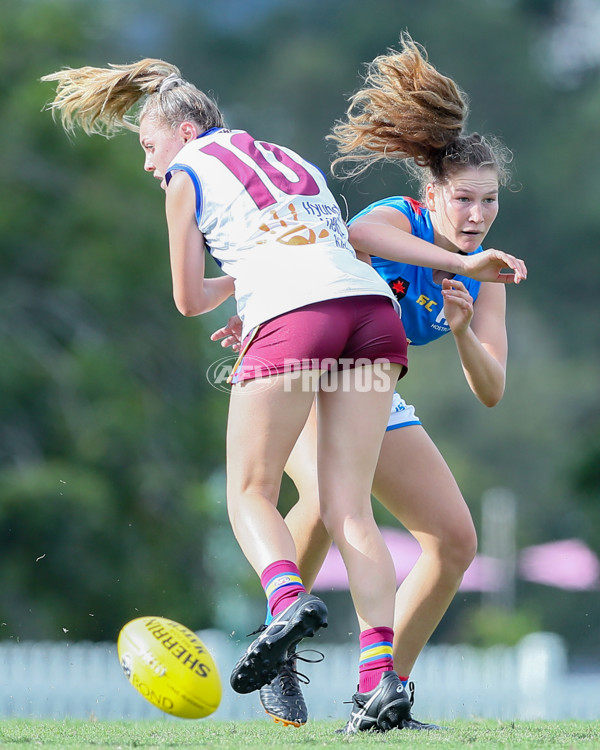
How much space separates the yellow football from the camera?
3607mm

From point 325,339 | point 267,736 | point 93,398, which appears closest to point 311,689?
point 267,736

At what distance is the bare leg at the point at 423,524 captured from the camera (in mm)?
4277

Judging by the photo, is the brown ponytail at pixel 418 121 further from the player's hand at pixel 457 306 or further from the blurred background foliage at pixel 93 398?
the blurred background foliage at pixel 93 398

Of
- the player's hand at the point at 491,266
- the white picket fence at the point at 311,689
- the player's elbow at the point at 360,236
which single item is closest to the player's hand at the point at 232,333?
the player's elbow at the point at 360,236

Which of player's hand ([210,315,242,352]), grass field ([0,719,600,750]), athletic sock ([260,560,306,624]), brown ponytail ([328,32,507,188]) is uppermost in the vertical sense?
brown ponytail ([328,32,507,188])

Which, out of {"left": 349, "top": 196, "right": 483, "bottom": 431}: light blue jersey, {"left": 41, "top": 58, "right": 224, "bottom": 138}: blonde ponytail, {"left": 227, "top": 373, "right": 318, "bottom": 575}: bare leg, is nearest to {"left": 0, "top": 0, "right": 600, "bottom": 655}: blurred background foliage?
{"left": 41, "top": 58, "right": 224, "bottom": 138}: blonde ponytail

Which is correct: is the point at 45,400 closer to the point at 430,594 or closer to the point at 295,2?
the point at 430,594

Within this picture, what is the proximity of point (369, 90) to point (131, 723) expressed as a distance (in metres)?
2.51

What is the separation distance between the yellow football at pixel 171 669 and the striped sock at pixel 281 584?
27 centimetres

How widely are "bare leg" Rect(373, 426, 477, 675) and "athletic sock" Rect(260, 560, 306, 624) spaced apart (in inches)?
27.8

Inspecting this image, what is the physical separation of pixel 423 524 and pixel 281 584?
2.74 feet

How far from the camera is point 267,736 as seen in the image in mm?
4023

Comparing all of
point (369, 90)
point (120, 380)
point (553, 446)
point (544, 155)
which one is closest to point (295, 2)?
point (544, 155)

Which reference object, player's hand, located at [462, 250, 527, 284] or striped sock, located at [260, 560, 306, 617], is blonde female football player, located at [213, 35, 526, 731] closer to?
player's hand, located at [462, 250, 527, 284]
